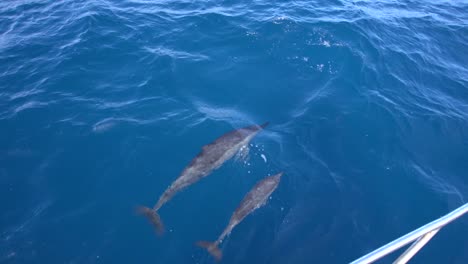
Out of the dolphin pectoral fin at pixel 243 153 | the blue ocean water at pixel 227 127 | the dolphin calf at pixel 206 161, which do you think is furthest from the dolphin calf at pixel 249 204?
the dolphin calf at pixel 206 161

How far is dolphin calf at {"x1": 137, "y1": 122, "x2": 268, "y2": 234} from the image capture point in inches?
379

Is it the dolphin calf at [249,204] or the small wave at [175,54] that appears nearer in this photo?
the dolphin calf at [249,204]

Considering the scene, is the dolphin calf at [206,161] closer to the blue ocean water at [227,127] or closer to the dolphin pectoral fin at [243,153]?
the dolphin pectoral fin at [243,153]

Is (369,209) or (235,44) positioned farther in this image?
(235,44)

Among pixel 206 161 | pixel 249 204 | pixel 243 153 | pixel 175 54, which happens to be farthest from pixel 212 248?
pixel 175 54

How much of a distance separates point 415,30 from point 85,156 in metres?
19.6

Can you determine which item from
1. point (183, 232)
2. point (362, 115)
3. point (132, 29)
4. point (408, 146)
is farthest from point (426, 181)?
point (132, 29)

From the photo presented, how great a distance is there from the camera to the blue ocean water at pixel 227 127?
931 cm

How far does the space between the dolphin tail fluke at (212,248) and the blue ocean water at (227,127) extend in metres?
0.19

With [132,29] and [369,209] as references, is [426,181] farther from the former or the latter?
[132,29]

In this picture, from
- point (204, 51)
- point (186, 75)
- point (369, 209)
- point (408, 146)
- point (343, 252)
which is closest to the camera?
point (343, 252)

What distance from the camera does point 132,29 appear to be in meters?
17.4

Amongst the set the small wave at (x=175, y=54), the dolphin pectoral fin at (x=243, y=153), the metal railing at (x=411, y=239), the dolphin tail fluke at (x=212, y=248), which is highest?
the metal railing at (x=411, y=239)

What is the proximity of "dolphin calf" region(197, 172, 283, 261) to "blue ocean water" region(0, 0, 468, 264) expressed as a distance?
8.7 inches
